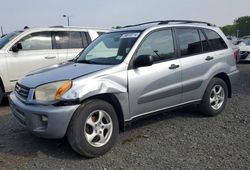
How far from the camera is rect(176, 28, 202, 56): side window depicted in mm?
5102

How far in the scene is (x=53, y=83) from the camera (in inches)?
153

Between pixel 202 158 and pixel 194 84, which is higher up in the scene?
pixel 194 84

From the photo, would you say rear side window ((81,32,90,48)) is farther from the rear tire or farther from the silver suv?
the rear tire

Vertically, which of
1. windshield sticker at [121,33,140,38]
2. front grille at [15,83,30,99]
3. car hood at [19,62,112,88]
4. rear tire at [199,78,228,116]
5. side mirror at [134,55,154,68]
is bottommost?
rear tire at [199,78,228,116]

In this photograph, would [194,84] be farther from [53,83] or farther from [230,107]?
[53,83]

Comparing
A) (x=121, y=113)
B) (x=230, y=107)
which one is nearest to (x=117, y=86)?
(x=121, y=113)

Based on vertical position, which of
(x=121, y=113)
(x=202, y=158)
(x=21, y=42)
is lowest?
(x=202, y=158)

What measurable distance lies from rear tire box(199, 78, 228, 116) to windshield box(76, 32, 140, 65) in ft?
5.90

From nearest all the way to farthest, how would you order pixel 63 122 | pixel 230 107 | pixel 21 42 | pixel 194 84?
pixel 63 122, pixel 194 84, pixel 230 107, pixel 21 42

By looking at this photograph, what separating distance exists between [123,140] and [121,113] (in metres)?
0.50

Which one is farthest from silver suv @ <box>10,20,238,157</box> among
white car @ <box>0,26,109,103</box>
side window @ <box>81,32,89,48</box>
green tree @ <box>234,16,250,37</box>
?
green tree @ <box>234,16,250,37</box>

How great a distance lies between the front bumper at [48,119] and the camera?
3.69m

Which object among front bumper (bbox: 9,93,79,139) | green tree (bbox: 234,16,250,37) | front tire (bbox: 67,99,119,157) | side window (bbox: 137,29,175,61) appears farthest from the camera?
green tree (bbox: 234,16,250,37)

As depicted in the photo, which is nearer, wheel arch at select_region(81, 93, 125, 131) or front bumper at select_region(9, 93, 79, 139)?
front bumper at select_region(9, 93, 79, 139)
